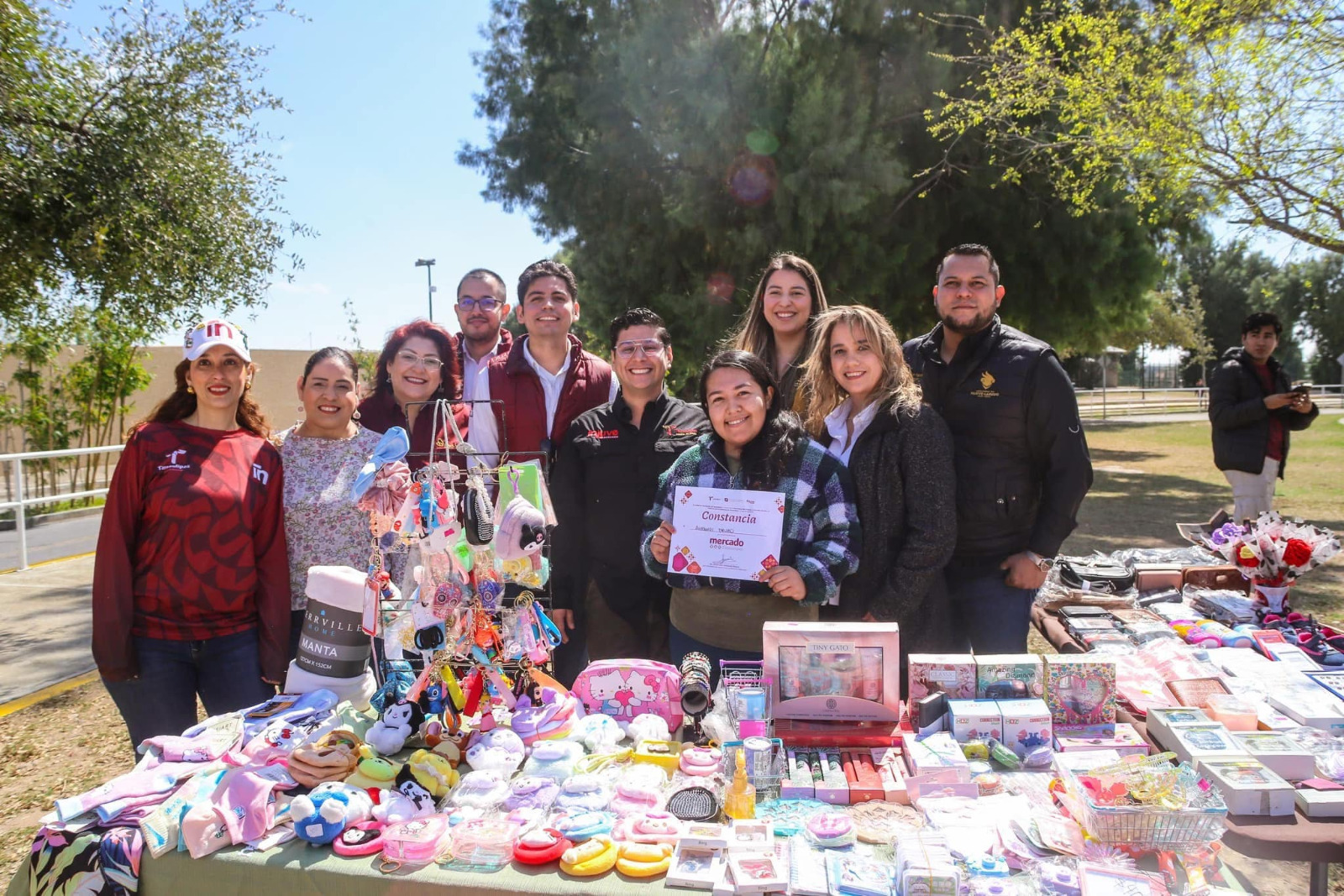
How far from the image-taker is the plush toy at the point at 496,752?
229 centimetres

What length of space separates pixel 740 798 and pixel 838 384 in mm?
1847

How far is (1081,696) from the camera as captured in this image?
2520 mm

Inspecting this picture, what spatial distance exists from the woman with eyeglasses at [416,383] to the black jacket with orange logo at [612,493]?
549 mm

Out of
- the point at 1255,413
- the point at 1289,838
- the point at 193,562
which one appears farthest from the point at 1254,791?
the point at 1255,413

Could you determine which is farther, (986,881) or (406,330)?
(406,330)

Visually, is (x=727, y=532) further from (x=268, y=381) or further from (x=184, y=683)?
(x=268, y=381)

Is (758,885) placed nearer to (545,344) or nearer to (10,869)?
(545,344)

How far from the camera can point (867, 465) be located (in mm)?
3186

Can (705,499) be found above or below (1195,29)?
below

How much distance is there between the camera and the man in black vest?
3.41 metres

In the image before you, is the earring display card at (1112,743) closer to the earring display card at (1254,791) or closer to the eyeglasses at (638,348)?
the earring display card at (1254,791)

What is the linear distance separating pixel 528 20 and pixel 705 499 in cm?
1204

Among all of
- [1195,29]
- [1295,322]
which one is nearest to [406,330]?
[1195,29]

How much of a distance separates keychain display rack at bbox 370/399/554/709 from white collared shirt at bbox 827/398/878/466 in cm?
136
